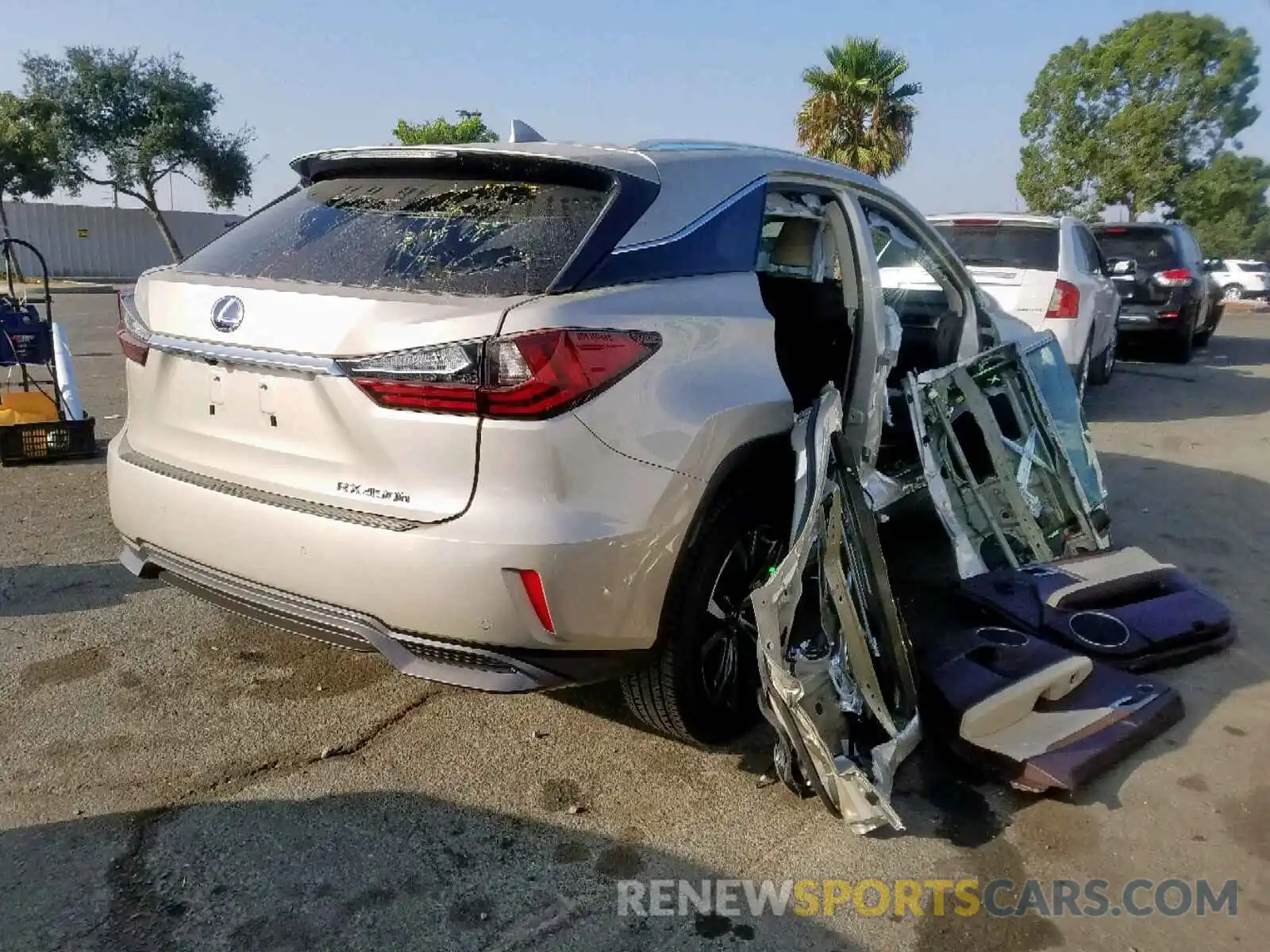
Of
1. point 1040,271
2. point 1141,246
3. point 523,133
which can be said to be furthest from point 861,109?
point 523,133

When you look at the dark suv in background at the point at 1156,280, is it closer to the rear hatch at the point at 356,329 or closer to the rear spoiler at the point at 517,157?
the rear spoiler at the point at 517,157

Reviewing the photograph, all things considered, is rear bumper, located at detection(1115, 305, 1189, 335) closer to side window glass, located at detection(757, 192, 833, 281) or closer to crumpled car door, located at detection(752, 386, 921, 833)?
side window glass, located at detection(757, 192, 833, 281)

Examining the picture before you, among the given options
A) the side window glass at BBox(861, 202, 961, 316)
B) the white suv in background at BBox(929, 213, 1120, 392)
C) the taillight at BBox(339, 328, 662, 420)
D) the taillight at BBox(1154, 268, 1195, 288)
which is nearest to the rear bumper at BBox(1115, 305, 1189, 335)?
the taillight at BBox(1154, 268, 1195, 288)

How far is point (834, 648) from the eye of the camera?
2.93 m

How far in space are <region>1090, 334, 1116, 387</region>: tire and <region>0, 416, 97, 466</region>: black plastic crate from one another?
878 centimetres

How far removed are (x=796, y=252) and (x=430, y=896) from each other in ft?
9.37

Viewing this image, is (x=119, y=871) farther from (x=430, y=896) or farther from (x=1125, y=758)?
(x=1125, y=758)

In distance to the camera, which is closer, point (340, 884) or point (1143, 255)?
point (340, 884)

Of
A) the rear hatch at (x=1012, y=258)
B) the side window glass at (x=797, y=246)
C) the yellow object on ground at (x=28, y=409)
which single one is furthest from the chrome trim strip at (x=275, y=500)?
the rear hatch at (x=1012, y=258)

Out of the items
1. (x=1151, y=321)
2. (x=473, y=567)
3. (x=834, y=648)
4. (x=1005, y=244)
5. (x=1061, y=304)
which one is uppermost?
(x=1005, y=244)

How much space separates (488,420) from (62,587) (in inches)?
115

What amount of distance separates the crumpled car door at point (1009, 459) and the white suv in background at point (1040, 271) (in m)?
3.31

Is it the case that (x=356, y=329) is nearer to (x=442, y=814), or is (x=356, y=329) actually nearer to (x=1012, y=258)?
(x=442, y=814)

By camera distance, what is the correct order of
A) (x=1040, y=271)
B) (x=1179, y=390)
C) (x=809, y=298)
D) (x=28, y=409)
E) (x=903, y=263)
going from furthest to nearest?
(x=1179, y=390), (x=1040, y=271), (x=28, y=409), (x=903, y=263), (x=809, y=298)
